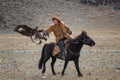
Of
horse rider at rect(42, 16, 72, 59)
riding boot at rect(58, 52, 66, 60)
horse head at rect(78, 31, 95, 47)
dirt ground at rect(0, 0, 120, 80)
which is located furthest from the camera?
dirt ground at rect(0, 0, 120, 80)

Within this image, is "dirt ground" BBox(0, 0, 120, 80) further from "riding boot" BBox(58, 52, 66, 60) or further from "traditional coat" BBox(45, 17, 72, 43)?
"traditional coat" BBox(45, 17, 72, 43)

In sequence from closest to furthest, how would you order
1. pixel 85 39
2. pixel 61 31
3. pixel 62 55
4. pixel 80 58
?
1. pixel 85 39
2. pixel 62 55
3. pixel 61 31
4. pixel 80 58

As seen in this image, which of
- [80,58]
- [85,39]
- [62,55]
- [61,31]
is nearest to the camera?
[85,39]

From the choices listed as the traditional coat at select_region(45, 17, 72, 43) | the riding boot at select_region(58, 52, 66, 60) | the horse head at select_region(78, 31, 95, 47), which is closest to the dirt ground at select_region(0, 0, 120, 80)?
the riding boot at select_region(58, 52, 66, 60)

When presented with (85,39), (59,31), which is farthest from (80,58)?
(85,39)

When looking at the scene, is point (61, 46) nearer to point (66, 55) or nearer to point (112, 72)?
point (66, 55)

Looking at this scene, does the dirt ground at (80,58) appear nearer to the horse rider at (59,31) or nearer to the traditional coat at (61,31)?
the horse rider at (59,31)

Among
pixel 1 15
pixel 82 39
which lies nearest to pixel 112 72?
pixel 82 39

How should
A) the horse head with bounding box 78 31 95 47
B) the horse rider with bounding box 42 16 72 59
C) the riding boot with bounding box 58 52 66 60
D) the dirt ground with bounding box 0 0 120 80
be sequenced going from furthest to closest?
the dirt ground with bounding box 0 0 120 80 < the horse rider with bounding box 42 16 72 59 < the riding boot with bounding box 58 52 66 60 < the horse head with bounding box 78 31 95 47

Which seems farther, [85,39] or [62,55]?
[62,55]

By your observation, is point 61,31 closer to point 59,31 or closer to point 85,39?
point 59,31

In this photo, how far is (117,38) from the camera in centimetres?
2367

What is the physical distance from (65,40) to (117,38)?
39.6 feet

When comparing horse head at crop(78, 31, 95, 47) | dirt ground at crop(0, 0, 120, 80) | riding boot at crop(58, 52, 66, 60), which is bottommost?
dirt ground at crop(0, 0, 120, 80)
